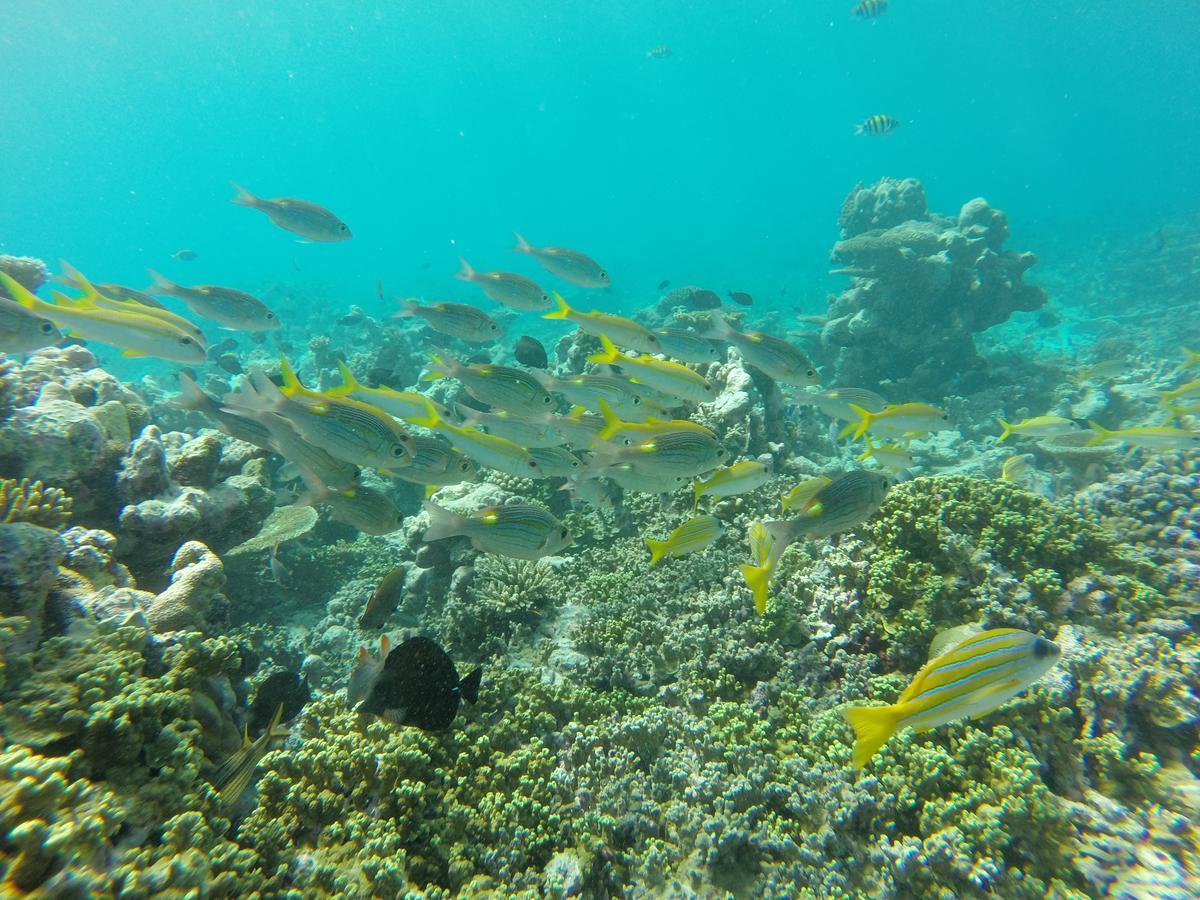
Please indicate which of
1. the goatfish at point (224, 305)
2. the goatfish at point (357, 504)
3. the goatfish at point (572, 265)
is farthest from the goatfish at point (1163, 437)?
the goatfish at point (224, 305)

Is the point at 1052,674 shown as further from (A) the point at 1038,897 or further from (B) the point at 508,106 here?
(B) the point at 508,106

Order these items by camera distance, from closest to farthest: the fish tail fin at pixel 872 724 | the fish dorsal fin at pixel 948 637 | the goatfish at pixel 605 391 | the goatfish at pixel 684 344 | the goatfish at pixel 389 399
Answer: the fish tail fin at pixel 872 724 < the fish dorsal fin at pixel 948 637 < the goatfish at pixel 389 399 < the goatfish at pixel 605 391 < the goatfish at pixel 684 344

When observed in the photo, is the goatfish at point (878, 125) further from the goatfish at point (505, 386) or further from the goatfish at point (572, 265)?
the goatfish at point (505, 386)

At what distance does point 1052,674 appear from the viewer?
11.2 feet

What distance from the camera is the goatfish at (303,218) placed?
22.4ft

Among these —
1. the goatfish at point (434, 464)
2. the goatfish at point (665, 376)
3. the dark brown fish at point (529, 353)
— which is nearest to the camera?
the goatfish at point (434, 464)

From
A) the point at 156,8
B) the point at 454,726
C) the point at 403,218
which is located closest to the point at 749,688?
the point at 454,726

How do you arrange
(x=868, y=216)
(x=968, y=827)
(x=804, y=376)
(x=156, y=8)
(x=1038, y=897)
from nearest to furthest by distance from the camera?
1. (x=1038, y=897)
2. (x=968, y=827)
3. (x=804, y=376)
4. (x=868, y=216)
5. (x=156, y=8)

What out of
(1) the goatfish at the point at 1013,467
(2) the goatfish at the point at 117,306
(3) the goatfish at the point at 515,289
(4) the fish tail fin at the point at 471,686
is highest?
(3) the goatfish at the point at 515,289

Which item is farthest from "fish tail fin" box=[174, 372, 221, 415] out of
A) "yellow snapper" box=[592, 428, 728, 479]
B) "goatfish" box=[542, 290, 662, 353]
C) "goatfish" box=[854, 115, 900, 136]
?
"goatfish" box=[854, 115, 900, 136]

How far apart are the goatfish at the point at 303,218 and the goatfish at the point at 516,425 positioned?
371 cm

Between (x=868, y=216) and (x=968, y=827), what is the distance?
65.2 feet

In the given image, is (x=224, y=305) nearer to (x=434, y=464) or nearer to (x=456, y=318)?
(x=456, y=318)

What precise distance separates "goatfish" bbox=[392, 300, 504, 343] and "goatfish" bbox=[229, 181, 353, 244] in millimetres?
1676
